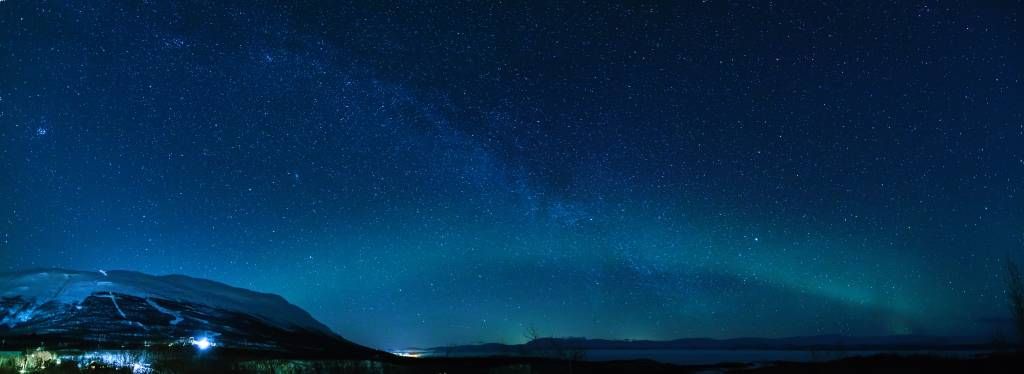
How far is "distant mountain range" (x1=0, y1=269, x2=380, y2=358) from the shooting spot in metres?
91.2

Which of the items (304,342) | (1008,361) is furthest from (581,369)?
(304,342)

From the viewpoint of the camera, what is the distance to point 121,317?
116 meters

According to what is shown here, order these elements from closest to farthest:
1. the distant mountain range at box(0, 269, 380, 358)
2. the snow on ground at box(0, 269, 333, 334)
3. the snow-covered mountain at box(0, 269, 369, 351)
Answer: the distant mountain range at box(0, 269, 380, 358) → the snow-covered mountain at box(0, 269, 369, 351) → the snow on ground at box(0, 269, 333, 334)


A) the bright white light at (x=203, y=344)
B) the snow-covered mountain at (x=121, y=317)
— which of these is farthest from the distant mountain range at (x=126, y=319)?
the bright white light at (x=203, y=344)

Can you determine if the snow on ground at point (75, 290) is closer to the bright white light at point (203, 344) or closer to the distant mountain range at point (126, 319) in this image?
the distant mountain range at point (126, 319)

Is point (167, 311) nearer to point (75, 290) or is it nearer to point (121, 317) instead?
point (121, 317)

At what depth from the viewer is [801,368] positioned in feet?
131

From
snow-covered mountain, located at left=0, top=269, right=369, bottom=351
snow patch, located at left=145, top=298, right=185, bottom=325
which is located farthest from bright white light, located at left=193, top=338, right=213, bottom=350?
snow patch, located at left=145, top=298, right=185, bottom=325

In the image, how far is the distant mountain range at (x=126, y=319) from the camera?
299 ft

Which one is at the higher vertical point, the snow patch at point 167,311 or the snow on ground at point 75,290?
the snow on ground at point 75,290

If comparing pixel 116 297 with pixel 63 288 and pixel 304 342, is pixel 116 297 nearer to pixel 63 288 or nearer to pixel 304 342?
pixel 63 288

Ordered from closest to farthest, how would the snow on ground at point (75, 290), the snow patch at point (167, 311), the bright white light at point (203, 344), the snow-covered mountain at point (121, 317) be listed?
1. the bright white light at point (203, 344)
2. the snow-covered mountain at point (121, 317)
3. the snow patch at point (167, 311)
4. the snow on ground at point (75, 290)

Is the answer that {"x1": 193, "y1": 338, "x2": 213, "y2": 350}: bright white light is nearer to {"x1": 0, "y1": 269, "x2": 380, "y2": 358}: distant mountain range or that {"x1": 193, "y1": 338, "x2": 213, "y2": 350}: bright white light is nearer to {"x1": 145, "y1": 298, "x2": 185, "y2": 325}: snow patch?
{"x1": 0, "y1": 269, "x2": 380, "y2": 358}: distant mountain range

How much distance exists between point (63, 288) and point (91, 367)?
124524 millimetres
